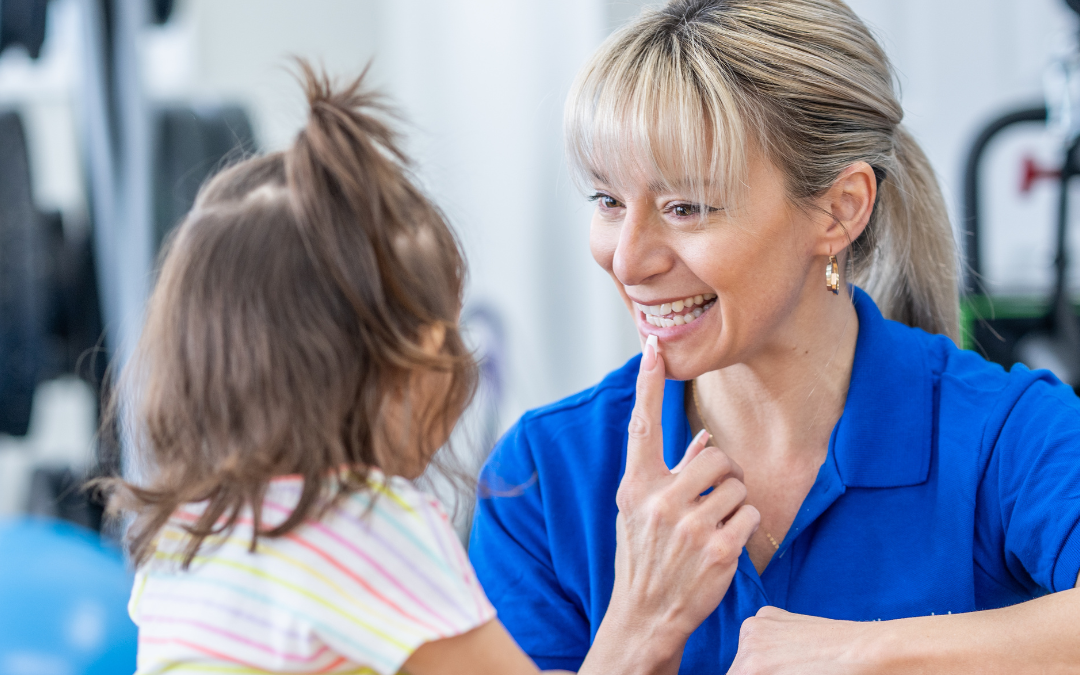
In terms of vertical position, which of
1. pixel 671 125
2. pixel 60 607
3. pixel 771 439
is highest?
pixel 671 125

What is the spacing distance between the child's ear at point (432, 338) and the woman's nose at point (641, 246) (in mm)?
263

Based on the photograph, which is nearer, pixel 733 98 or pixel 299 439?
pixel 299 439

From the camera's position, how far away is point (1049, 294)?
2.50m

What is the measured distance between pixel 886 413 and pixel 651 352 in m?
0.30

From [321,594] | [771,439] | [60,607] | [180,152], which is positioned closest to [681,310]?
[771,439]

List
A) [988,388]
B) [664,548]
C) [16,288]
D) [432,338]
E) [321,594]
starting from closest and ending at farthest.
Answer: [321,594] < [432,338] < [664,548] < [988,388] < [16,288]

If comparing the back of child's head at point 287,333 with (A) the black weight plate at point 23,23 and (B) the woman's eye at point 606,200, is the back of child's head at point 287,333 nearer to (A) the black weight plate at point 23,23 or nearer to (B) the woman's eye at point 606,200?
(B) the woman's eye at point 606,200

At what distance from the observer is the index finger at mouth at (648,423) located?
112 centimetres

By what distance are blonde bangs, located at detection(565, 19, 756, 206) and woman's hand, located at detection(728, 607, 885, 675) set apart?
1.51 ft

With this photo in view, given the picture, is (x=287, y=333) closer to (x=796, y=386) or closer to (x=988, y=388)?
(x=796, y=386)

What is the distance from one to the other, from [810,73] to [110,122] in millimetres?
1896

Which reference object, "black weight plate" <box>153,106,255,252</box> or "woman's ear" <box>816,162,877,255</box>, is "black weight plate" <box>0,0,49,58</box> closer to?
"black weight plate" <box>153,106,255,252</box>

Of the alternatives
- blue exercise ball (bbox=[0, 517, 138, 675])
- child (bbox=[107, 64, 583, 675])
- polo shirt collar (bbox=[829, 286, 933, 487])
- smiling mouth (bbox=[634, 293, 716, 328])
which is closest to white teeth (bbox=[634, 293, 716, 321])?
smiling mouth (bbox=[634, 293, 716, 328])

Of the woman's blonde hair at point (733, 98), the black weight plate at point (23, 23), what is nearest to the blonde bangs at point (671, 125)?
the woman's blonde hair at point (733, 98)
